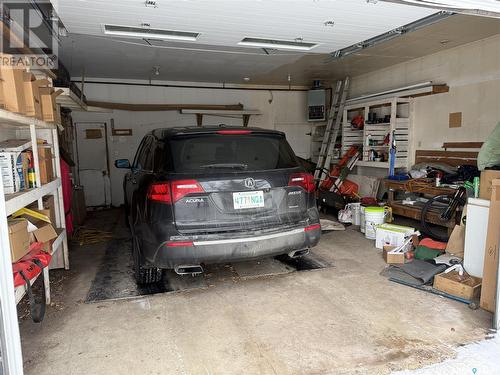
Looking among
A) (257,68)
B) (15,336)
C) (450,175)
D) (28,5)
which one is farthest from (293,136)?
(15,336)

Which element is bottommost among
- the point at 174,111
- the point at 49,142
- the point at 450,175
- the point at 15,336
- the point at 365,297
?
the point at 365,297

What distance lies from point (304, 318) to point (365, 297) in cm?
72

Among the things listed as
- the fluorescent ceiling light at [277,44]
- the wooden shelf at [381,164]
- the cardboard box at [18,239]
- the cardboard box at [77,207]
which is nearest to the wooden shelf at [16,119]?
the cardboard box at [18,239]

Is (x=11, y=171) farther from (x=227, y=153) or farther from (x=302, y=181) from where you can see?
(x=302, y=181)

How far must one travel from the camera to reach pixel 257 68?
709 centimetres

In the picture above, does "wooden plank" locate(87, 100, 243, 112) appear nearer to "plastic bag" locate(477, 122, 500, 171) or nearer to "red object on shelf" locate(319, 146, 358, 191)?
"red object on shelf" locate(319, 146, 358, 191)

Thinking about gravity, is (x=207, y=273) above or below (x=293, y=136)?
below

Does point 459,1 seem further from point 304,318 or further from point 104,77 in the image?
point 104,77

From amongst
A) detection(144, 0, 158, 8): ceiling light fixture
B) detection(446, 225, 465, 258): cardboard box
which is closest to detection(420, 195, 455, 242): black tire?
detection(446, 225, 465, 258): cardboard box

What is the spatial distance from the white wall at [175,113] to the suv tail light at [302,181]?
5887 mm

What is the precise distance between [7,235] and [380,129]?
6.92 metres

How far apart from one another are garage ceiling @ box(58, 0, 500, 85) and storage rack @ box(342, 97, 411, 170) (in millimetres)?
808

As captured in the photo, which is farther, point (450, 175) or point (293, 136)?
point (293, 136)

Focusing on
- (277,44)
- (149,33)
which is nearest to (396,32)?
(277,44)
